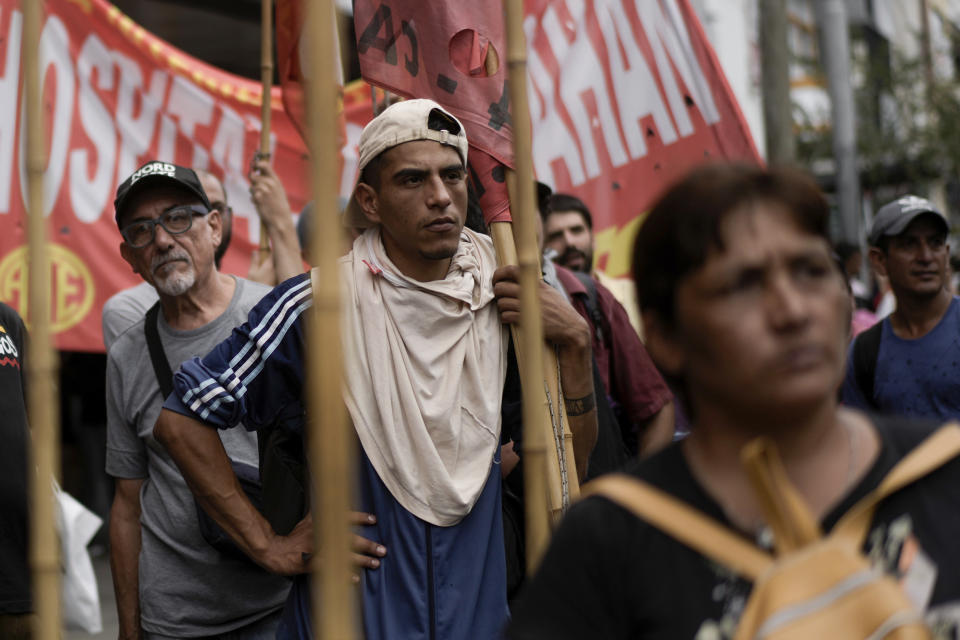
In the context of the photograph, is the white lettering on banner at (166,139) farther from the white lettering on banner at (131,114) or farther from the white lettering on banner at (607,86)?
the white lettering on banner at (607,86)

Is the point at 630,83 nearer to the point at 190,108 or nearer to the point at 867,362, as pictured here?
the point at 867,362

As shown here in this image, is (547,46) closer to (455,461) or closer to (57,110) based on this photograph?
(57,110)

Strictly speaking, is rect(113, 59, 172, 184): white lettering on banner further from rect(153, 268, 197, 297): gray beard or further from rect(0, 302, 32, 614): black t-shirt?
rect(0, 302, 32, 614): black t-shirt

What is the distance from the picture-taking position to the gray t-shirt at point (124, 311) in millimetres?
4441

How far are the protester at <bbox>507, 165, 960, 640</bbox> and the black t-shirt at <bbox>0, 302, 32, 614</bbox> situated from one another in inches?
90.8

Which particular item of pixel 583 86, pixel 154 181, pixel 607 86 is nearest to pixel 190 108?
pixel 583 86

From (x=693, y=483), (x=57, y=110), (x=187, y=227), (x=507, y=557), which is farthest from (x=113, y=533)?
(x=693, y=483)

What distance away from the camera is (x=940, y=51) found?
2023 cm

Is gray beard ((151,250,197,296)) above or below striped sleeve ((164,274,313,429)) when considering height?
above

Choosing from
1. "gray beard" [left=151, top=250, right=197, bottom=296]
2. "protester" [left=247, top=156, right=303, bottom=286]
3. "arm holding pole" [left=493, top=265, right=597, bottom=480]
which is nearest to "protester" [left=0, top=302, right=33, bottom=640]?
"gray beard" [left=151, top=250, right=197, bottom=296]

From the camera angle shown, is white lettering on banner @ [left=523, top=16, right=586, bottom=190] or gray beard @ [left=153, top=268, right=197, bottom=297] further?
white lettering on banner @ [left=523, top=16, right=586, bottom=190]

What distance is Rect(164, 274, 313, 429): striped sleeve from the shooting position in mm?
2975

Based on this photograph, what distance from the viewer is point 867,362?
16.4 feet

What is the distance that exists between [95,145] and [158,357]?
7.11ft
